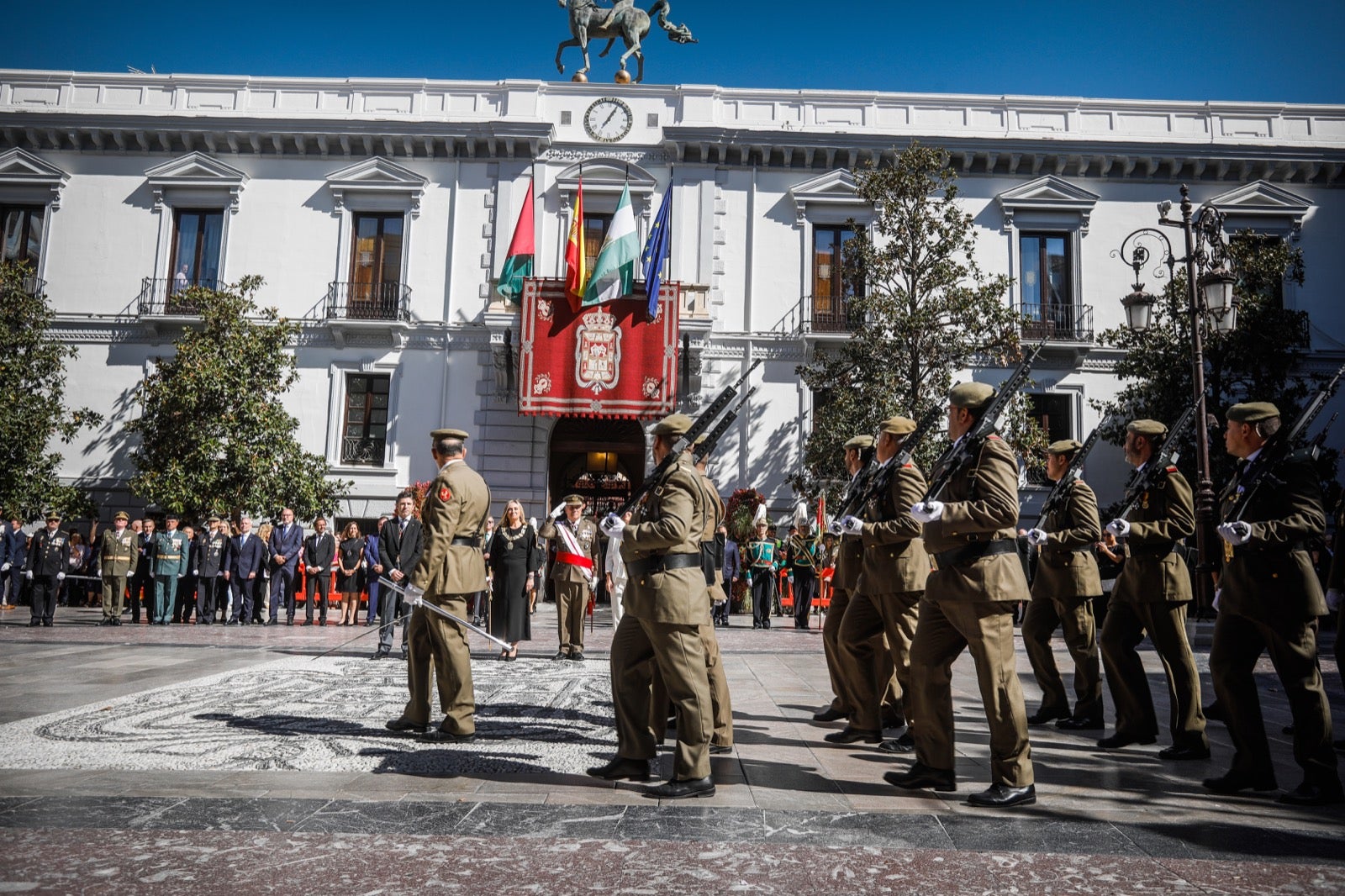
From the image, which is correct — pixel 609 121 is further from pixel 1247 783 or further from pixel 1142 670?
pixel 1247 783

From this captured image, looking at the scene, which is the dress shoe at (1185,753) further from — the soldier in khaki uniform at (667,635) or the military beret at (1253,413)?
the soldier in khaki uniform at (667,635)

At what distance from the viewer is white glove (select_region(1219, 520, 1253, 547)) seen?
4.75 meters

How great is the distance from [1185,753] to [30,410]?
21.7 m

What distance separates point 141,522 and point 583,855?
1789cm

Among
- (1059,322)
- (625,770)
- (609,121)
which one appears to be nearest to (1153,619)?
(625,770)

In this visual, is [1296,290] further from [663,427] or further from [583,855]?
[583,855]

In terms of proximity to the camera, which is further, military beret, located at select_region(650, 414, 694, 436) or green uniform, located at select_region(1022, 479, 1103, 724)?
green uniform, located at select_region(1022, 479, 1103, 724)

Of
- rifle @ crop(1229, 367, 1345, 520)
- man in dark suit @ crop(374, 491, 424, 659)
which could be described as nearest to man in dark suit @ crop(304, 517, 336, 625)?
man in dark suit @ crop(374, 491, 424, 659)

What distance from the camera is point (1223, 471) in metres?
Answer: 19.3

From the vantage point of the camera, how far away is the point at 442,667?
18.9 ft

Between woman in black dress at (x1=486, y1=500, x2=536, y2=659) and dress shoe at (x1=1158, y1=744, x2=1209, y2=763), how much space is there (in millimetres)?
7072

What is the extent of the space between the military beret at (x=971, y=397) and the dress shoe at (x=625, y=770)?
2.47 metres

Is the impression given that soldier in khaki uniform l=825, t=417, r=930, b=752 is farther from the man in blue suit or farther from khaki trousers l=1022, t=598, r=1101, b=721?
the man in blue suit

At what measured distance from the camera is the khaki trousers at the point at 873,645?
595cm
